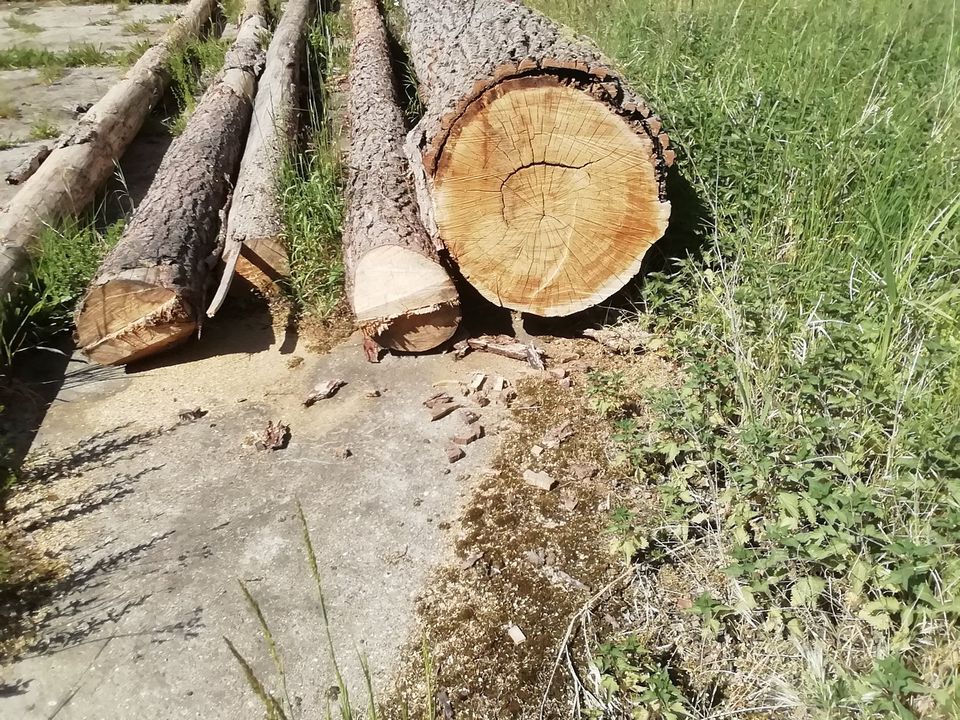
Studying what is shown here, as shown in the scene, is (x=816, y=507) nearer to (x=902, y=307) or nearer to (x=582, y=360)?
(x=902, y=307)

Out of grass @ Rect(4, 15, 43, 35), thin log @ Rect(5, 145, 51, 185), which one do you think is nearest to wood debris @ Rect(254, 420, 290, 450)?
thin log @ Rect(5, 145, 51, 185)

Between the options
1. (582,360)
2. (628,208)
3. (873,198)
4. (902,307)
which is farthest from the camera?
(582,360)

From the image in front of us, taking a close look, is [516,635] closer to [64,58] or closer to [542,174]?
[542,174]

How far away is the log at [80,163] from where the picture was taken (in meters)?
3.85

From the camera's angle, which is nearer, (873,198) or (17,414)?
(873,198)

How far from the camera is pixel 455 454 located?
2865 mm

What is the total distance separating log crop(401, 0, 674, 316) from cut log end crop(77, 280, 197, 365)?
1385 mm

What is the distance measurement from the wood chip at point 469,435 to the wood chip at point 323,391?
0.71 metres

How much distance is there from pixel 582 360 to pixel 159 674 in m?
2.20

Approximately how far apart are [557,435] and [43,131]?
5.53 metres

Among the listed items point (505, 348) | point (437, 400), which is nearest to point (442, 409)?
point (437, 400)

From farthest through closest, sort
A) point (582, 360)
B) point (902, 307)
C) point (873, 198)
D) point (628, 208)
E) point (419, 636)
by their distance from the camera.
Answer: point (582, 360) < point (628, 208) < point (873, 198) < point (902, 307) < point (419, 636)

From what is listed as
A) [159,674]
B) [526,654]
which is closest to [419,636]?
[526,654]

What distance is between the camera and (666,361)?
317 centimetres
